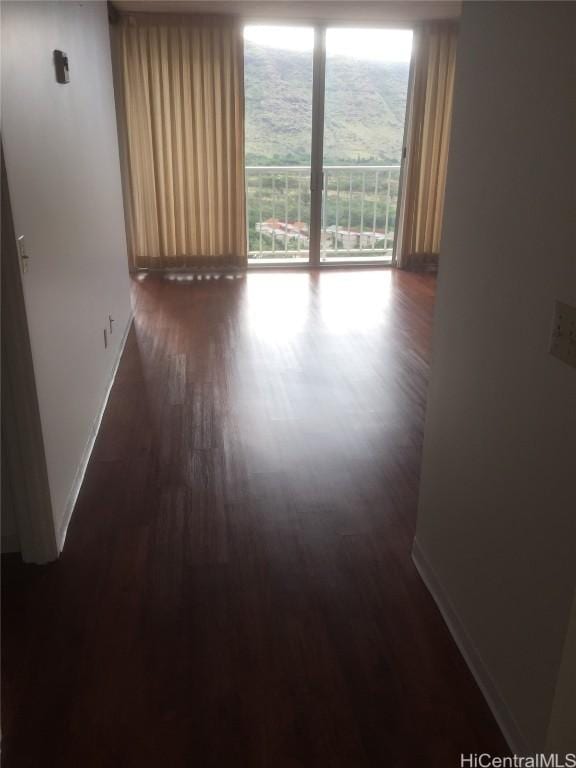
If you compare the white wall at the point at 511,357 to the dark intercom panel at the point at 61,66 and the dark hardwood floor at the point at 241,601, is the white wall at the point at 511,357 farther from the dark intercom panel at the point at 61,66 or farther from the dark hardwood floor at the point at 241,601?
the dark intercom panel at the point at 61,66

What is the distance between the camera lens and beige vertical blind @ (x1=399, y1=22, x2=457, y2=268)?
18.9ft

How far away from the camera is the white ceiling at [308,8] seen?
5160 millimetres

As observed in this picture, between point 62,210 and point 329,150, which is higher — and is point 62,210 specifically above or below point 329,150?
below

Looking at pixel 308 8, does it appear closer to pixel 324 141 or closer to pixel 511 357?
pixel 324 141

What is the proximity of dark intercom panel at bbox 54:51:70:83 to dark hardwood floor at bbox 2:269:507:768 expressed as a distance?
1.57 m

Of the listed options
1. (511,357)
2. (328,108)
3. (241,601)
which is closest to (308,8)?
(328,108)

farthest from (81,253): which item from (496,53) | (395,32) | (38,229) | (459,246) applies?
(395,32)

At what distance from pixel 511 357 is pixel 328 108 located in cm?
523

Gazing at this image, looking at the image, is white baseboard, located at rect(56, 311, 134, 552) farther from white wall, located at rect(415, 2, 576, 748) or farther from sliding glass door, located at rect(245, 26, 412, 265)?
sliding glass door, located at rect(245, 26, 412, 265)

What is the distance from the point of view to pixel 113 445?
2934mm

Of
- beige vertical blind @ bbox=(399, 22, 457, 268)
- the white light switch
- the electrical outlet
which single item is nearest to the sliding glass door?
beige vertical blind @ bbox=(399, 22, 457, 268)

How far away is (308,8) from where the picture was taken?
17.4ft

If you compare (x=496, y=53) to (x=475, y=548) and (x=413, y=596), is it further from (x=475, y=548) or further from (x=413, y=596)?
(x=413, y=596)

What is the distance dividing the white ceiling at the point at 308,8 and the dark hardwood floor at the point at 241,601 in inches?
137
